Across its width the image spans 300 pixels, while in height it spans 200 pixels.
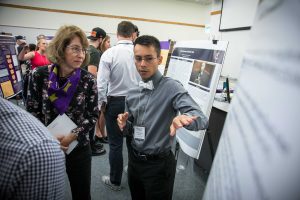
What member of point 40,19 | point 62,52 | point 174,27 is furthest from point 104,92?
point 174,27

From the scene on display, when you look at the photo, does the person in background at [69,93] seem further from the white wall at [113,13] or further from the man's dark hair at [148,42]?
the white wall at [113,13]

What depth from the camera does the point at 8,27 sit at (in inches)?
272

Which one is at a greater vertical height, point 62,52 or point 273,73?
point 273,73

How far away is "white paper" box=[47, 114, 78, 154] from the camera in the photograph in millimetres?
1267

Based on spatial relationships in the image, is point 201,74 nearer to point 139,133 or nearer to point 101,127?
point 139,133

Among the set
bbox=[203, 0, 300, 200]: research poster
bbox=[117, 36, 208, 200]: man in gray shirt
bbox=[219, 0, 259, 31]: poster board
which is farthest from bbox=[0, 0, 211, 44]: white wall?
bbox=[203, 0, 300, 200]: research poster

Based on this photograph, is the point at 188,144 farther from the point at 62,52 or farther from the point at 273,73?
the point at 273,73

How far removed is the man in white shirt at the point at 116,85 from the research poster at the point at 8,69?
1.09m

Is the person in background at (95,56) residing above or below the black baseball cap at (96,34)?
below

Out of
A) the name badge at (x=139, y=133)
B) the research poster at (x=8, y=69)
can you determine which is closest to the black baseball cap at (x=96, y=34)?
the research poster at (x=8, y=69)

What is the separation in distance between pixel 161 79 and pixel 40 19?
7253 millimetres

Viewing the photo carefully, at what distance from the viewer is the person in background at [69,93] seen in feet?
4.17

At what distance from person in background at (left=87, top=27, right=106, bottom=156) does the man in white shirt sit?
1.54 feet

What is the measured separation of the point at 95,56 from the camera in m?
2.77
